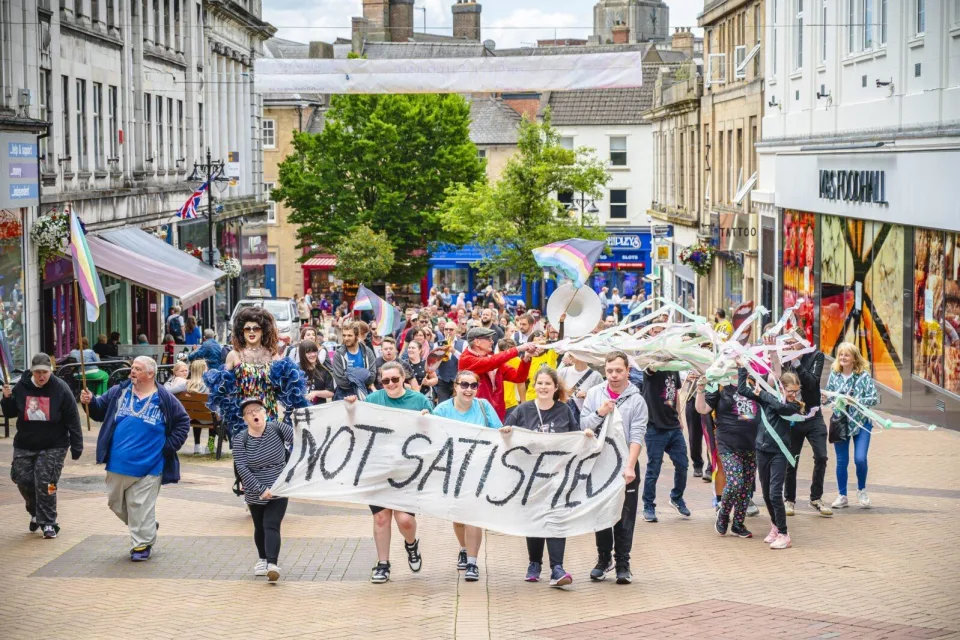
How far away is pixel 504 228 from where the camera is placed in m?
47.9

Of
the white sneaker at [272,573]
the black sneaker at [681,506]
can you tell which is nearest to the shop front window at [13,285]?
the black sneaker at [681,506]

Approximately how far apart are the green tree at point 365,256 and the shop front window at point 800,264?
93.7 feet

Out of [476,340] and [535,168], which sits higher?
[535,168]

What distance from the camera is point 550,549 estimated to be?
10148 mm

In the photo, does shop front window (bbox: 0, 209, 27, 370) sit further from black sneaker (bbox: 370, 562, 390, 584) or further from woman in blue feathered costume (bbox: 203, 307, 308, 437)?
black sneaker (bbox: 370, 562, 390, 584)

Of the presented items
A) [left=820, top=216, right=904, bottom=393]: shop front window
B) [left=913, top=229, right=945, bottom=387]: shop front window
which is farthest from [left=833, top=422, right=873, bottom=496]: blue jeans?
[left=820, top=216, right=904, bottom=393]: shop front window

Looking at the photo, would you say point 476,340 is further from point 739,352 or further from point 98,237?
point 98,237

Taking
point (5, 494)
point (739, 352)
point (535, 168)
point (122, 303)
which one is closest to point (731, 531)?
point (739, 352)

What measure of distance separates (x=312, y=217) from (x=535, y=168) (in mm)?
15962

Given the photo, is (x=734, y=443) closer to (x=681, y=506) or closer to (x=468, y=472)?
(x=681, y=506)

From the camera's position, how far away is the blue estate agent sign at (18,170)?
75.4 feet

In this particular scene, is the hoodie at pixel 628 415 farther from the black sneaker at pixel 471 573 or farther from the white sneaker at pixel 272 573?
the white sneaker at pixel 272 573

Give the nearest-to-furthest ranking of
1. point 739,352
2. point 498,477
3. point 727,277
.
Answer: point 498,477
point 739,352
point 727,277

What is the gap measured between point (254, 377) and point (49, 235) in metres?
16.2
